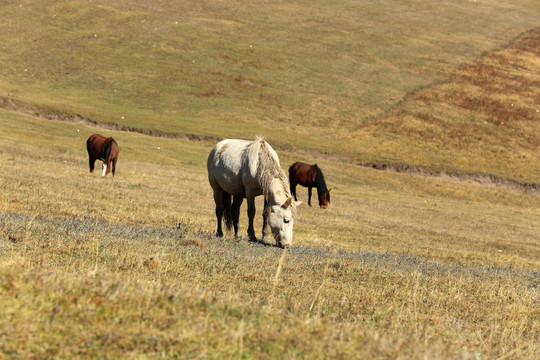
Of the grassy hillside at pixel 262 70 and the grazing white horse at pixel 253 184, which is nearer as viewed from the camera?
the grazing white horse at pixel 253 184

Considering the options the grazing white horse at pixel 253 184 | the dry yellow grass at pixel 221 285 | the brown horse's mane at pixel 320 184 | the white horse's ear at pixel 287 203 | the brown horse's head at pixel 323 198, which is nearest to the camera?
the dry yellow grass at pixel 221 285

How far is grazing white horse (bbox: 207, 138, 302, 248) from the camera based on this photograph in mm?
15055

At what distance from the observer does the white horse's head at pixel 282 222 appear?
14.9m

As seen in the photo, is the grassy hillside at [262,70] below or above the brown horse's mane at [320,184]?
above

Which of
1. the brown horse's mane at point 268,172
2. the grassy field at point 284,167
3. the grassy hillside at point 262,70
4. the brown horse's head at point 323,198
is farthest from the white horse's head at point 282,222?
the grassy hillside at point 262,70

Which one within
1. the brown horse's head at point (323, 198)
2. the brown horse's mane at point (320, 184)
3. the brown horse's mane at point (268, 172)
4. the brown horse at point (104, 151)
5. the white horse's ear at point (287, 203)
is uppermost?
the brown horse's mane at point (268, 172)

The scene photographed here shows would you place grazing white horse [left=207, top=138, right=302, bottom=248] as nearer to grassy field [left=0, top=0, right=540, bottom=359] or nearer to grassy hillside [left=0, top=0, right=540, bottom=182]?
grassy field [left=0, top=0, right=540, bottom=359]

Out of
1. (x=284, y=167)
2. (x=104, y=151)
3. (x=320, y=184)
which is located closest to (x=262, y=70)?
(x=284, y=167)

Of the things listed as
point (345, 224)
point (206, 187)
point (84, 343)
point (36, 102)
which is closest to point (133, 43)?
point (36, 102)

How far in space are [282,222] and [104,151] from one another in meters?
19.2

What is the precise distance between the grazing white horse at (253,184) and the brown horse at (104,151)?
1522cm

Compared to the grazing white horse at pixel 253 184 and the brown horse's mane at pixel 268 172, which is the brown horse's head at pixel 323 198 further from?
the brown horse's mane at pixel 268 172

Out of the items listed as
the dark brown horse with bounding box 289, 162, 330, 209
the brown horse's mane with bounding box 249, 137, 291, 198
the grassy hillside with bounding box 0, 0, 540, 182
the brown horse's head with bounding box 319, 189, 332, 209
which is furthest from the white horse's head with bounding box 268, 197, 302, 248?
the grassy hillside with bounding box 0, 0, 540, 182

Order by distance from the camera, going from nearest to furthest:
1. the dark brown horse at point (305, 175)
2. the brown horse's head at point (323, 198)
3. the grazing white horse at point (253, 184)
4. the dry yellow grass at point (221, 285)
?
the dry yellow grass at point (221, 285) < the grazing white horse at point (253, 184) < the brown horse's head at point (323, 198) < the dark brown horse at point (305, 175)
